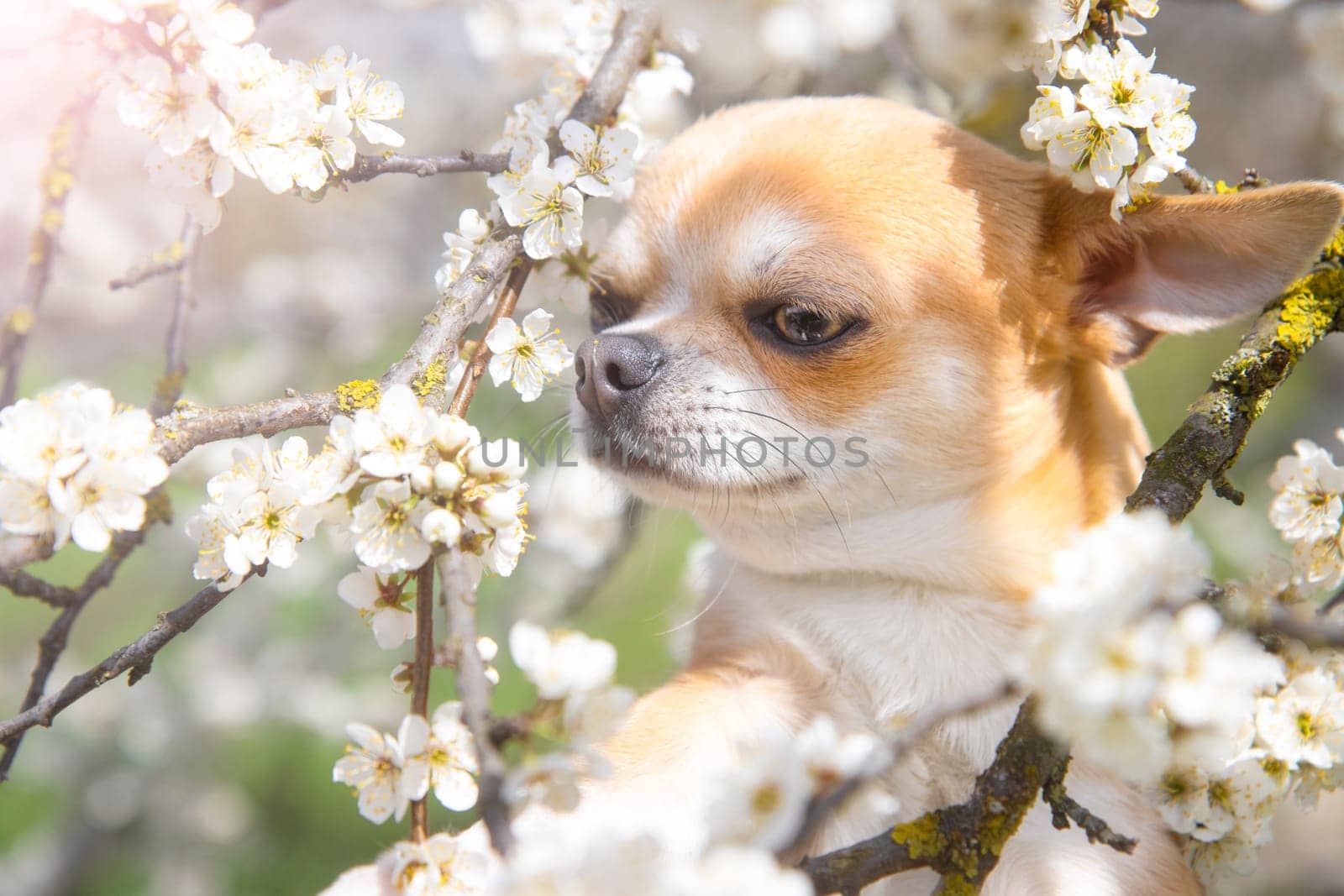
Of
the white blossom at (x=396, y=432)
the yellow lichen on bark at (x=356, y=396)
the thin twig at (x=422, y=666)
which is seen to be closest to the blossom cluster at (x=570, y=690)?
the thin twig at (x=422, y=666)

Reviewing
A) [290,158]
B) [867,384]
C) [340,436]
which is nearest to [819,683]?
[867,384]

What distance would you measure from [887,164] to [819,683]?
86cm

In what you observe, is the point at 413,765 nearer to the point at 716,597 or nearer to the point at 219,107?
the point at 219,107

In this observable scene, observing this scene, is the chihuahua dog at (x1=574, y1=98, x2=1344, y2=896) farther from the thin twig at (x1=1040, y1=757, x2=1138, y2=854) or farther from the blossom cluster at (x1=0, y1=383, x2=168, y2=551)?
the blossom cluster at (x1=0, y1=383, x2=168, y2=551)

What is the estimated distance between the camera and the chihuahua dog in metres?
1.67

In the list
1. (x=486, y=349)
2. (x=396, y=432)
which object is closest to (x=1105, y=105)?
(x=486, y=349)

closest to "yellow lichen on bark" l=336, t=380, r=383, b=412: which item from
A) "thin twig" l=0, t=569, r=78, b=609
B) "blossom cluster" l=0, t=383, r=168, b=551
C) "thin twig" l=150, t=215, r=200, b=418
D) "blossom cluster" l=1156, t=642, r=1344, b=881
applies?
"blossom cluster" l=0, t=383, r=168, b=551

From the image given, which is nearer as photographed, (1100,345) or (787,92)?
(1100,345)

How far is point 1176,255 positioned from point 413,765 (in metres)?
1.37

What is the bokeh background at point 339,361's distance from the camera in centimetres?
258

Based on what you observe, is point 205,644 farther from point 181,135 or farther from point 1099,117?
point 1099,117

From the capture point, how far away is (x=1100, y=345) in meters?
1.80

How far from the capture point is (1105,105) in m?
1.38

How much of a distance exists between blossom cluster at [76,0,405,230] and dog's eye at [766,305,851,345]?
2.30 feet
